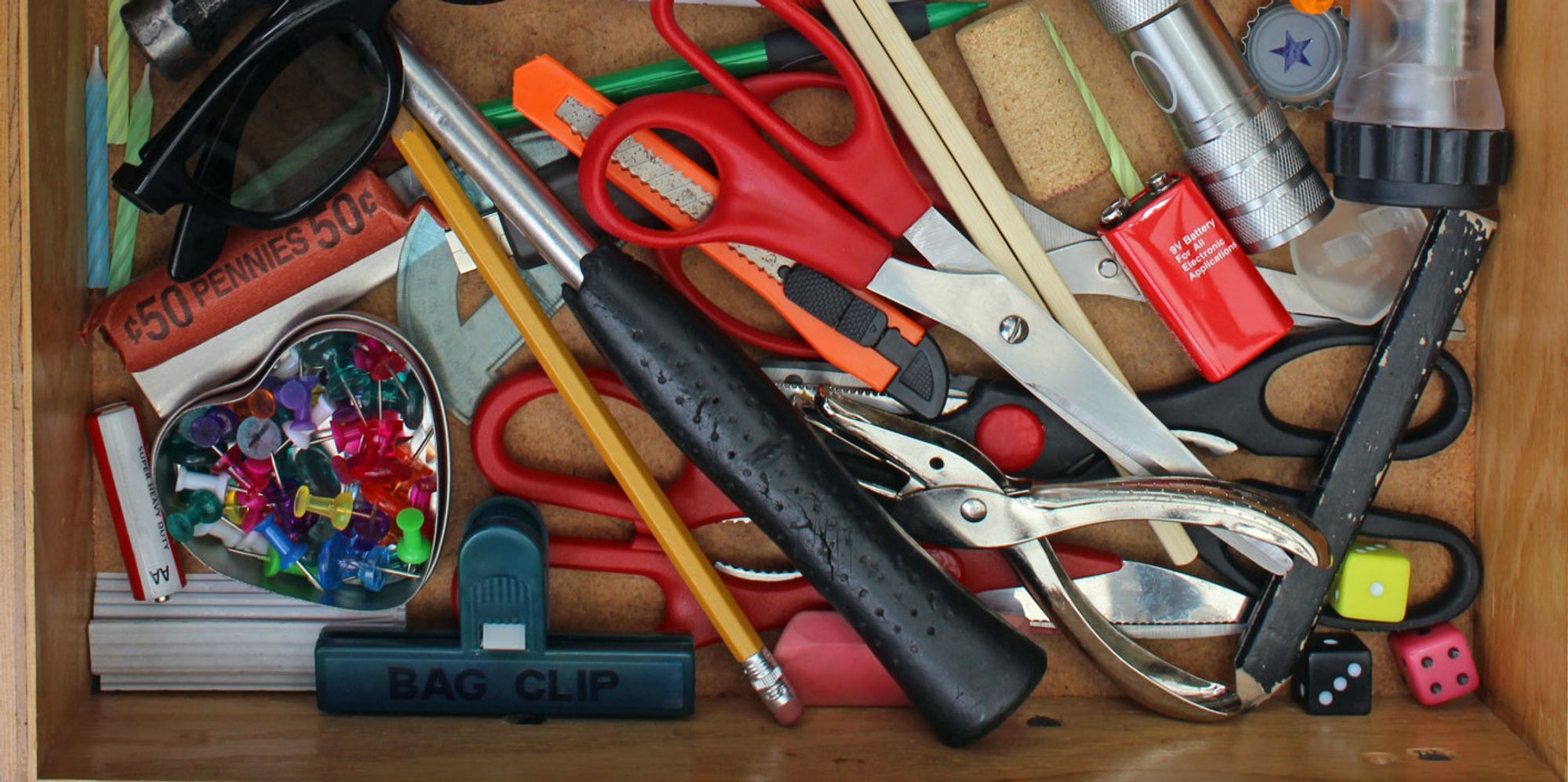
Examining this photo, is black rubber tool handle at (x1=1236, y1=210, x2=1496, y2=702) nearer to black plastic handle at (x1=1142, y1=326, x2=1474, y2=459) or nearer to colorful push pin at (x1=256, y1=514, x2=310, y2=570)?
black plastic handle at (x1=1142, y1=326, x2=1474, y2=459)

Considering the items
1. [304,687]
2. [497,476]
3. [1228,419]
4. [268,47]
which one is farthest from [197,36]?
[1228,419]

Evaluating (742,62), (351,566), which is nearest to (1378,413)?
(742,62)

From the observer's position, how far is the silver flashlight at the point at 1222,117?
88 centimetres

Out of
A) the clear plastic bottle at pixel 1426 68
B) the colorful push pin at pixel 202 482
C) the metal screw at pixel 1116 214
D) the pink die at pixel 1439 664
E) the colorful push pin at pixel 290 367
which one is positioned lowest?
the pink die at pixel 1439 664

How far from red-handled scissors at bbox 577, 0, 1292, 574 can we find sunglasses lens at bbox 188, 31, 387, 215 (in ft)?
0.57

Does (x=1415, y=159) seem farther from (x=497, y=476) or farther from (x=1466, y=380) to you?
(x=497, y=476)

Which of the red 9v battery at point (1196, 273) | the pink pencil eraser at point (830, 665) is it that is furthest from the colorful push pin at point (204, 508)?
the red 9v battery at point (1196, 273)

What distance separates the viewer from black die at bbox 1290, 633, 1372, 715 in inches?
36.9

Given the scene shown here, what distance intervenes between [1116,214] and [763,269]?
0.27 metres

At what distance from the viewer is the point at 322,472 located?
0.92 m

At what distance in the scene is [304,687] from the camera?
95 cm

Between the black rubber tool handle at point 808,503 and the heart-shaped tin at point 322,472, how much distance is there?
7.1 inches

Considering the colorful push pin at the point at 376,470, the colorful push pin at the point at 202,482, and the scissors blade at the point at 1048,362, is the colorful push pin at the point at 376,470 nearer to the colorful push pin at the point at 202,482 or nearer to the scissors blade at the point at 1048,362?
the colorful push pin at the point at 202,482

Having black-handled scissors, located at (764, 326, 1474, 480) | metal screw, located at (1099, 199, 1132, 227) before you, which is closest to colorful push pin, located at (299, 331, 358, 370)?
black-handled scissors, located at (764, 326, 1474, 480)
